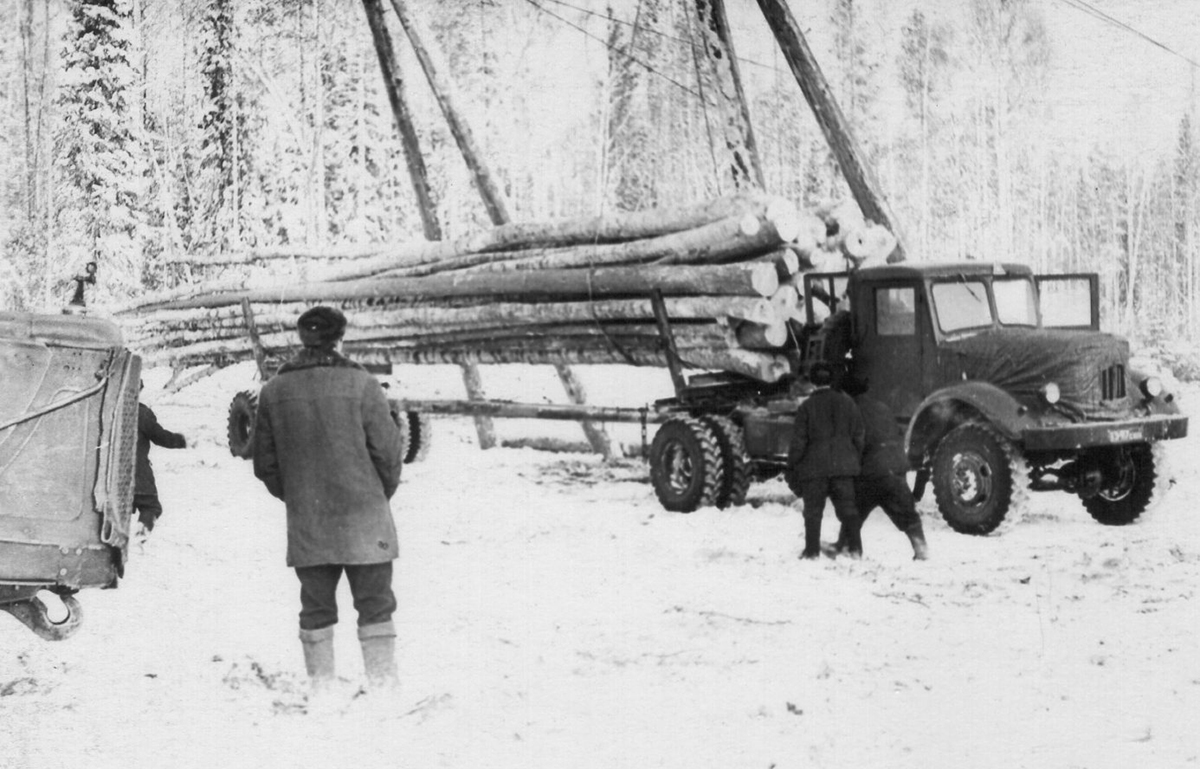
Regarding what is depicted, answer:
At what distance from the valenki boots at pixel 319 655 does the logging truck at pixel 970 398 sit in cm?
541

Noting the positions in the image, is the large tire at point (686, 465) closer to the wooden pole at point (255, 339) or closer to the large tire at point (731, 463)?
the large tire at point (731, 463)

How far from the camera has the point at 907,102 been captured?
18141 mm

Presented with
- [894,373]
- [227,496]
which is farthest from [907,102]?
[227,496]

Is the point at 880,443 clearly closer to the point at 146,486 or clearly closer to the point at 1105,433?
the point at 1105,433

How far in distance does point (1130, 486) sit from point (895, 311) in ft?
7.06

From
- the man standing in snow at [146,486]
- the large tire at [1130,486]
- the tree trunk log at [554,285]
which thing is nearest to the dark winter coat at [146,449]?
the man standing in snow at [146,486]

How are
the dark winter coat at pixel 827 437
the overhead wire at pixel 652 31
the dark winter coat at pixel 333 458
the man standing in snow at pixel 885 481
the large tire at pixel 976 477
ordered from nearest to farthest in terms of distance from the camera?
the dark winter coat at pixel 333 458, the dark winter coat at pixel 827 437, the man standing in snow at pixel 885 481, the large tire at pixel 976 477, the overhead wire at pixel 652 31

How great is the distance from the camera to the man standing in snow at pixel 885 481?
27.4ft

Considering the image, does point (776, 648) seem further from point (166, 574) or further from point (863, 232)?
point (863, 232)

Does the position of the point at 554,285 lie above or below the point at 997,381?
above

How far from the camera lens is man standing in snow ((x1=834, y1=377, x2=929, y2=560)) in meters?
8.35

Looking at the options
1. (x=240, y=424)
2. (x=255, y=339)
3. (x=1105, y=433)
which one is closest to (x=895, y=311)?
(x=1105, y=433)

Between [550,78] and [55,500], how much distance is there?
46.3 ft

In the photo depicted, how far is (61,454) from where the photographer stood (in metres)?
4.43
